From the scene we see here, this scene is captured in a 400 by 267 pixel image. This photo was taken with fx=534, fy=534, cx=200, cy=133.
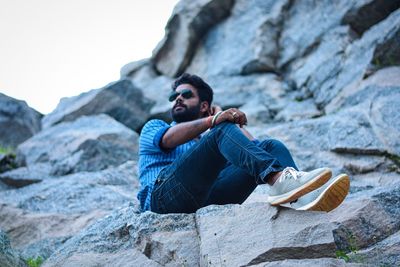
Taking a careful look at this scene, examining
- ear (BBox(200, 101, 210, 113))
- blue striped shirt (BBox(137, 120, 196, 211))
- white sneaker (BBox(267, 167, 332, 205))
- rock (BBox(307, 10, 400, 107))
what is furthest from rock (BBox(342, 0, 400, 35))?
white sneaker (BBox(267, 167, 332, 205))

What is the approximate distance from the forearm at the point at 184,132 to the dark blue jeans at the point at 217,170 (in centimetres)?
20

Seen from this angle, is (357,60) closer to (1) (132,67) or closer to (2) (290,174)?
(2) (290,174)

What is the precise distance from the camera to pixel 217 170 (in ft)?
19.3

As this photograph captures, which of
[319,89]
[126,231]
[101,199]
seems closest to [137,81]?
[319,89]

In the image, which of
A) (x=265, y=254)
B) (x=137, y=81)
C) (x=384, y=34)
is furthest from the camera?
(x=137, y=81)

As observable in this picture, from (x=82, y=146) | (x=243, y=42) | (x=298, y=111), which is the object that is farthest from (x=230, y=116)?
(x=243, y=42)

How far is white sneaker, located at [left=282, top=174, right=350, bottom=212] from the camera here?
4.95 meters

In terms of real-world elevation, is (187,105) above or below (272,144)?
above

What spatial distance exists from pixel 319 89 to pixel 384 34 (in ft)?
8.01

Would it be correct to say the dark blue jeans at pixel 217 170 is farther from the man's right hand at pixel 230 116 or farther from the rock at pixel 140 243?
the rock at pixel 140 243

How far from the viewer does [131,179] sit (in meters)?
11.3

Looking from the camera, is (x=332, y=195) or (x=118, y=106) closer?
(x=332, y=195)

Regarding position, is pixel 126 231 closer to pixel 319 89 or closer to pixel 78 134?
pixel 78 134

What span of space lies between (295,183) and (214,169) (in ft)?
3.75
